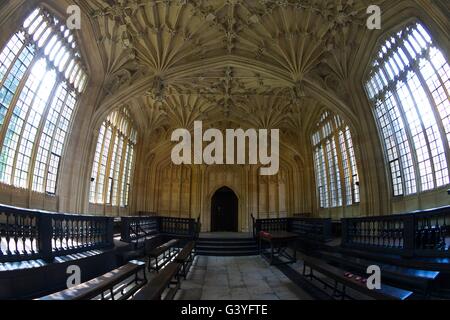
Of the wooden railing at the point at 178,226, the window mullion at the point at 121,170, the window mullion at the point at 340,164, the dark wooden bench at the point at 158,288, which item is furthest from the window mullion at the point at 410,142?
the window mullion at the point at 121,170

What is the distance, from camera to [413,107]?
1233cm

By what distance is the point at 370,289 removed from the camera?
3.55 m

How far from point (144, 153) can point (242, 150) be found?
8.36 meters

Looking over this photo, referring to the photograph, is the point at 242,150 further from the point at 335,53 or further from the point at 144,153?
the point at 335,53

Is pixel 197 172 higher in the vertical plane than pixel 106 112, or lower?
lower

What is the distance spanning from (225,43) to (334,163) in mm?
10274

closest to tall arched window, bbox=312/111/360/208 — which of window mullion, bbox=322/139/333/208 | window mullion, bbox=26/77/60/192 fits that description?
window mullion, bbox=322/139/333/208

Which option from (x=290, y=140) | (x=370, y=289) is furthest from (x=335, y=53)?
(x=370, y=289)

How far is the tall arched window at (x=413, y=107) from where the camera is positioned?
427 inches

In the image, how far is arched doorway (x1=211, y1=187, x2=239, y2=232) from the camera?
25.0 metres

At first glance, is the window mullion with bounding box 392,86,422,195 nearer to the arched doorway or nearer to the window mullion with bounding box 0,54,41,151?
the arched doorway

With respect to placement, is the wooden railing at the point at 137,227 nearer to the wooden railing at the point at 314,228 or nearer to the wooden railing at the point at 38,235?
the wooden railing at the point at 38,235

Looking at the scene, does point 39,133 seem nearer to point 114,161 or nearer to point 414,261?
point 114,161

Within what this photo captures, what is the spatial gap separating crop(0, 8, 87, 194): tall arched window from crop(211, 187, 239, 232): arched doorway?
14.0 meters
